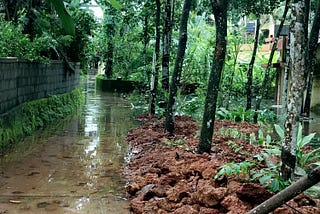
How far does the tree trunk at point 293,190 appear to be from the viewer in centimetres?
204

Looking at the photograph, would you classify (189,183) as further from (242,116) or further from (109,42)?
(109,42)

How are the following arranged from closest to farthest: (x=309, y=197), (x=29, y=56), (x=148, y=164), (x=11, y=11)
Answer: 1. (x=309, y=197)
2. (x=148, y=164)
3. (x=29, y=56)
4. (x=11, y=11)

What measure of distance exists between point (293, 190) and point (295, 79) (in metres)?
2.46

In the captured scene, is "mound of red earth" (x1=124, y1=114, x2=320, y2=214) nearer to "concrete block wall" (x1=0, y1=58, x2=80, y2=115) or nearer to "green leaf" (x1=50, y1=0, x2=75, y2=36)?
"green leaf" (x1=50, y1=0, x2=75, y2=36)

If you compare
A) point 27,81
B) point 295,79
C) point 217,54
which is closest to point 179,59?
point 217,54

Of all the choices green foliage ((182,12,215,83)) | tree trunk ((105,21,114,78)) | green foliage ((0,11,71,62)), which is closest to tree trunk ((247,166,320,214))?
green foliage ((0,11,71,62))

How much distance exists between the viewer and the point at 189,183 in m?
5.26

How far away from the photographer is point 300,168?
5.45 metres

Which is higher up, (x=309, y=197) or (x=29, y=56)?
(x=29, y=56)

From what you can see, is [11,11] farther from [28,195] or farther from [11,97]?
[28,195]

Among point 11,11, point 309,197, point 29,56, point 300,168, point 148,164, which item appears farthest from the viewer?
point 11,11

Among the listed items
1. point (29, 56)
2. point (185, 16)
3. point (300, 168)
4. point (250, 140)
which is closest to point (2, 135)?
point (29, 56)

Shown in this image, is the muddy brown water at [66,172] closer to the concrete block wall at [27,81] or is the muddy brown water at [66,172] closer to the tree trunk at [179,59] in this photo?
the concrete block wall at [27,81]

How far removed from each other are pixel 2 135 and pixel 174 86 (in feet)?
11.7
